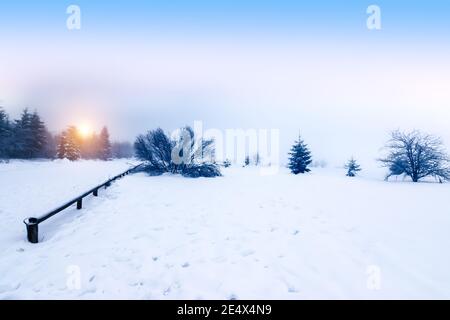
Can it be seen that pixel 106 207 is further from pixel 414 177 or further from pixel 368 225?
pixel 414 177

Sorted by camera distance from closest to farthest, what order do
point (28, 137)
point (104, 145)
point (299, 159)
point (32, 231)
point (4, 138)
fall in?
point (32, 231) → point (299, 159) → point (4, 138) → point (28, 137) → point (104, 145)

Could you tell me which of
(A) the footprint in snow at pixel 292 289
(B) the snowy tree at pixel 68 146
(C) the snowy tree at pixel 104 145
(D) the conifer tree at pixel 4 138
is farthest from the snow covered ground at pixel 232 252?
(C) the snowy tree at pixel 104 145

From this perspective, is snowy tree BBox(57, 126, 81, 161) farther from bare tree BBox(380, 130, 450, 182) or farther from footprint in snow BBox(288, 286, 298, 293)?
footprint in snow BBox(288, 286, 298, 293)

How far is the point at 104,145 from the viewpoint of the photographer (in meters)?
59.2

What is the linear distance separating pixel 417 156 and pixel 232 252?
19139 mm

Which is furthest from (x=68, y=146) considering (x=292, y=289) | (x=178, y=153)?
(x=292, y=289)

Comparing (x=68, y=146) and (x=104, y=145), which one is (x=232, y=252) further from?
(x=104, y=145)

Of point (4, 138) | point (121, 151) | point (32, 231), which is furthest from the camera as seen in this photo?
point (121, 151)

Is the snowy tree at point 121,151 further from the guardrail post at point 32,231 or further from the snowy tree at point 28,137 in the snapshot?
the guardrail post at point 32,231

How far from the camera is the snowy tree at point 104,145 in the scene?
2317 inches

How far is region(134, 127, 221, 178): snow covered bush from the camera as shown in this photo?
17547 millimetres

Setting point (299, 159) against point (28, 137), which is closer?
point (299, 159)

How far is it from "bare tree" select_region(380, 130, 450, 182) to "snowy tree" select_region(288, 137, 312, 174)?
827 centimetres

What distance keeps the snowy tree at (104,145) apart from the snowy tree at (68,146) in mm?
11284
